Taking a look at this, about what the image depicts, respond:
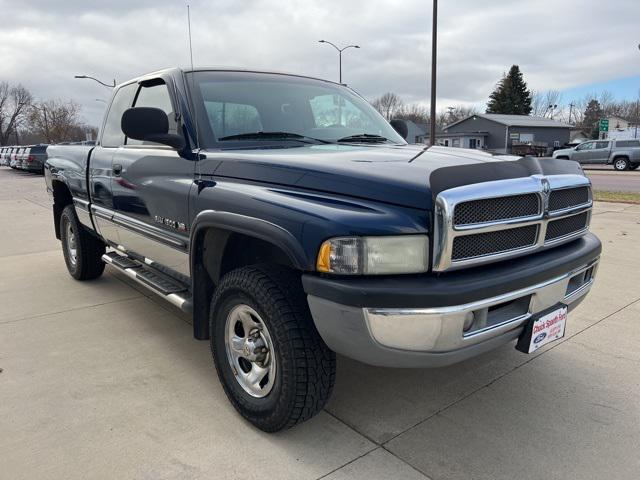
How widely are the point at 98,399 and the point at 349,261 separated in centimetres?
182

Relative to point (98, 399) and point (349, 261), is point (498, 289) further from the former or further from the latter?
point (98, 399)

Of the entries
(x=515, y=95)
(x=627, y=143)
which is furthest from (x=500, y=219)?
(x=515, y=95)

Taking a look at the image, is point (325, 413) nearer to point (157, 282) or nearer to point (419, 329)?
point (419, 329)

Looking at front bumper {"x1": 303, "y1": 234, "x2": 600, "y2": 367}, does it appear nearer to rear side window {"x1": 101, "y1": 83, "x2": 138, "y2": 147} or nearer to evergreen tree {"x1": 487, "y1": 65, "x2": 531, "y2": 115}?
rear side window {"x1": 101, "y1": 83, "x2": 138, "y2": 147}

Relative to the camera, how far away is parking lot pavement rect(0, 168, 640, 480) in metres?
2.32

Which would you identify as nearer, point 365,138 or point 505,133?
point 365,138

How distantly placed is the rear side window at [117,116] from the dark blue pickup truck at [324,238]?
737 millimetres

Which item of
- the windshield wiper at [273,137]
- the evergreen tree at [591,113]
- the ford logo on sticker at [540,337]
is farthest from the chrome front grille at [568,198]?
the evergreen tree at [591,113]

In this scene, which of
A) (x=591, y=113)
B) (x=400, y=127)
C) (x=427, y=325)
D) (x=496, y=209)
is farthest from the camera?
(x=591, y=113)

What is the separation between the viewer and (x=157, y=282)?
3.48m

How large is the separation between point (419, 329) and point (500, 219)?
0.61m

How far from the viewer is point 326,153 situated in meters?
2.61

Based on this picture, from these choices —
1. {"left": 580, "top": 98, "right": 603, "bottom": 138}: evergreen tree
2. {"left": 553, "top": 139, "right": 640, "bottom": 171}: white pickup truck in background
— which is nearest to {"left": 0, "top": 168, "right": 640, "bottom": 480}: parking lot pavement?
{"left": 553, "top": 139, "right": 640, "bottom": 171}: white pickup truck in background

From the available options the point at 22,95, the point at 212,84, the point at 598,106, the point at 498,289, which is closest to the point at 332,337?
the point at 498,289
